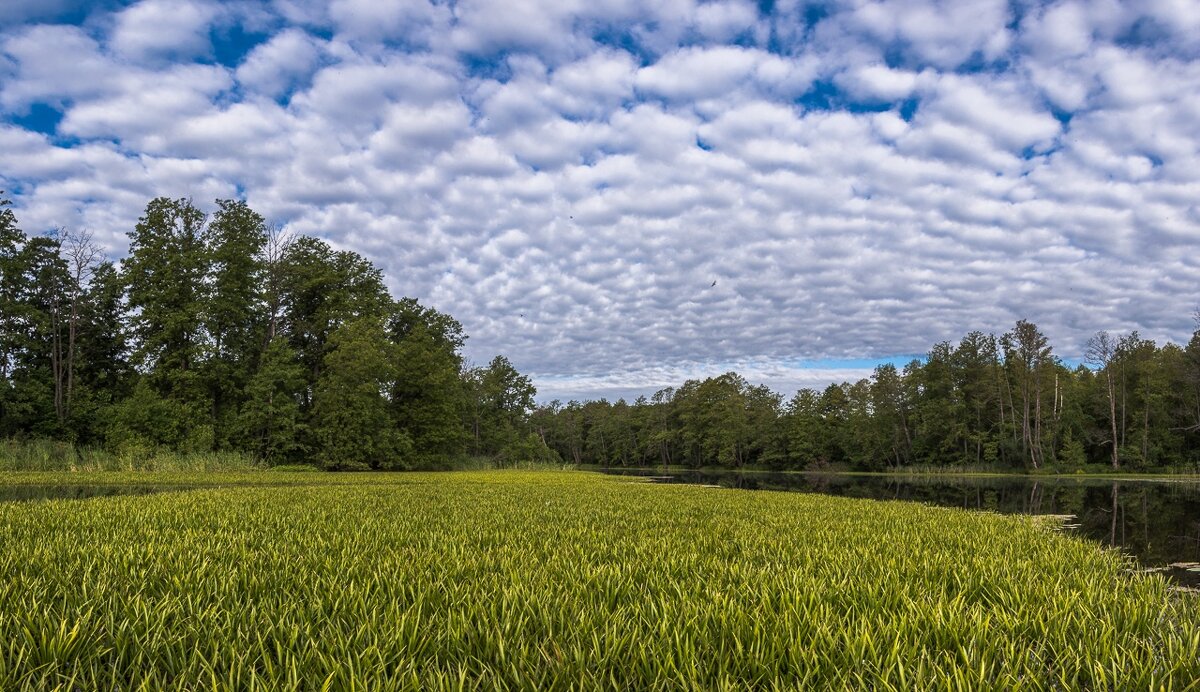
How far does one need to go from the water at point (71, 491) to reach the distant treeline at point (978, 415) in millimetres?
76229

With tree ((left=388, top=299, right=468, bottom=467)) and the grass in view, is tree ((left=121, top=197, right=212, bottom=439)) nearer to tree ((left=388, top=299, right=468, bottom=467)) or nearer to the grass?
tree ((left=388, top=299, right=468, bottom=467))

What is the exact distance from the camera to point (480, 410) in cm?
8125

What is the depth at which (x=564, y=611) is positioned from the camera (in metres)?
4.96

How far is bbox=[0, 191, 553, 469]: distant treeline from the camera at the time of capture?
42656 mm

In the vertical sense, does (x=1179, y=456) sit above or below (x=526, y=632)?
below

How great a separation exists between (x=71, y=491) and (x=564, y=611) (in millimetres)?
25185

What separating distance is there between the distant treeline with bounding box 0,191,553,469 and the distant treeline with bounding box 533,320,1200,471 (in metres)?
61.9

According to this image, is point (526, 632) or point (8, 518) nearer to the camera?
point (526, 632)

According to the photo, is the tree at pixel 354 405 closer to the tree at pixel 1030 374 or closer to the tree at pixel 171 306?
the tree at pixel 171 306

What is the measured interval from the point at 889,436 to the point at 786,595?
90.2m

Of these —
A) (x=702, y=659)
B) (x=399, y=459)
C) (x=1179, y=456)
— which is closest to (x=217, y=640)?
(x=702, y=659)

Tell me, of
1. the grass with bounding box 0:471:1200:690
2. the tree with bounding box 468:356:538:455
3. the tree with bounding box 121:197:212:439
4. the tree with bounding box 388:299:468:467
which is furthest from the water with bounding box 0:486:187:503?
the tree with bounding box 468:356:538:455

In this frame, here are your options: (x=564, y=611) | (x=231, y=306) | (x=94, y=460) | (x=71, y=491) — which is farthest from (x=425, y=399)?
(x=564, y=611)

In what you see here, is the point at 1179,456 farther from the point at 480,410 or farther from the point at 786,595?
the point at 786,595
